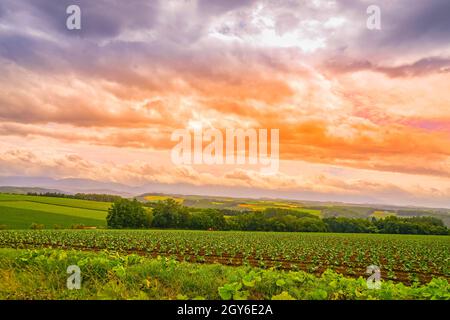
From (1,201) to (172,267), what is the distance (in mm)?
101657

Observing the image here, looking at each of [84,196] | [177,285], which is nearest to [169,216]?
[84,196]

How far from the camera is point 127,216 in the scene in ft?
271

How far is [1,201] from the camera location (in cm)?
9306

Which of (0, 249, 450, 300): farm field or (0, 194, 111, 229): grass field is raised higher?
(0, 249, 450, 300): farm field

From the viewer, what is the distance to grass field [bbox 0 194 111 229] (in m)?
73.6

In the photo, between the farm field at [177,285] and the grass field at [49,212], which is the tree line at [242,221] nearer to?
the grass field at [49,212]

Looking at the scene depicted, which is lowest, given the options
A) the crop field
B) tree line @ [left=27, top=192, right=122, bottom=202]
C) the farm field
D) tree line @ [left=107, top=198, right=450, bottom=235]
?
tree line @ [left=107, top=198, right=450, bottom=235]

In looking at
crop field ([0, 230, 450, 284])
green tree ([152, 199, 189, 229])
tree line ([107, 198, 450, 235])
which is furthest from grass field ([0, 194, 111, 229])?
crop field ([0, 230, 450, 284])

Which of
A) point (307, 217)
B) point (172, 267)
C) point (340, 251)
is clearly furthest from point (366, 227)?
point (172, 267)

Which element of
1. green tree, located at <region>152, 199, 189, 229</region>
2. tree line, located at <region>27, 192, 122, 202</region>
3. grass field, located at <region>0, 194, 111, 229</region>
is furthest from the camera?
tree line, located at <region>27, 192, 122, 202</region>

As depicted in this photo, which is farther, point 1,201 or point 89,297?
point 1,201

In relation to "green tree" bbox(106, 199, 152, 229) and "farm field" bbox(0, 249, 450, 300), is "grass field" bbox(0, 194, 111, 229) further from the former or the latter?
"farm field" bbox(0, 249, 450, 300)
